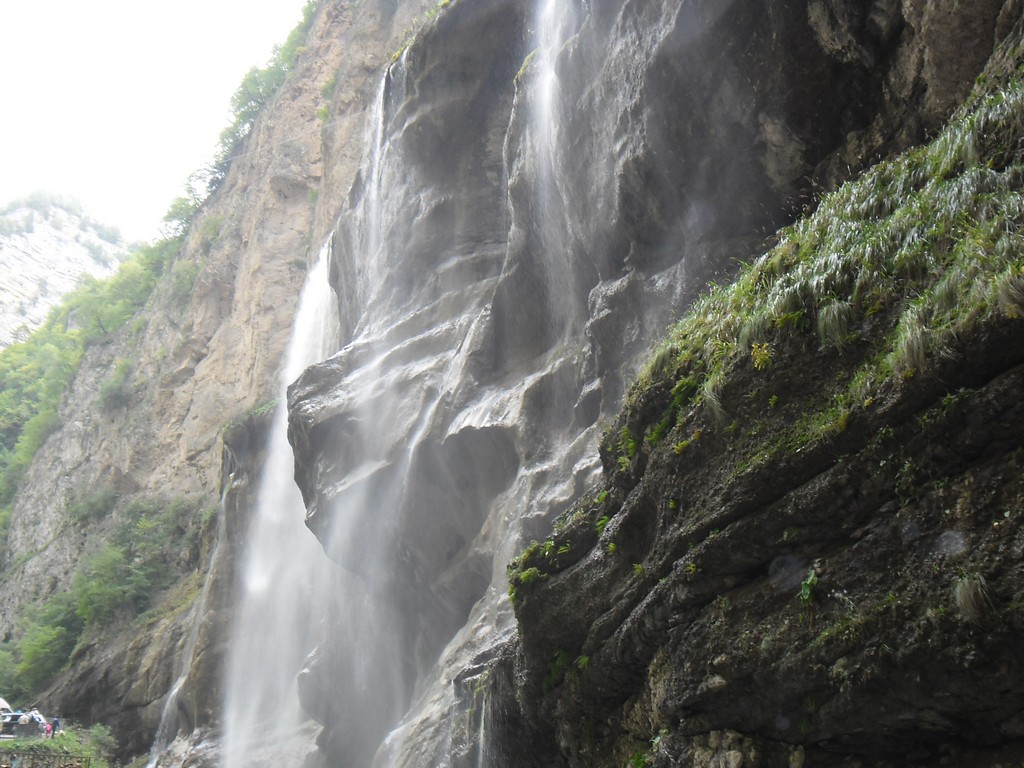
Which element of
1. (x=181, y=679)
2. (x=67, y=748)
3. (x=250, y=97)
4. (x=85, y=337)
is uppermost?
(x=250, y=97)

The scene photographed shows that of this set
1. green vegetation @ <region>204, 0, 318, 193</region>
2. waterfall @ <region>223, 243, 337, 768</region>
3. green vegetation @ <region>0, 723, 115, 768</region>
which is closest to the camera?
green vegetation @ <region>0, 723, 115, 768</region>

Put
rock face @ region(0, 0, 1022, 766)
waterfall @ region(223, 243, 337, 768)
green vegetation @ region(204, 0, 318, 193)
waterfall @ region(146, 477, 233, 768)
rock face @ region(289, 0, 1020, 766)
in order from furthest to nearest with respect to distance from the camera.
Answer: green vegetation @ region(204, 0, 318, 193)
waterfall @ region(146, 477, 233, 768)
waterfall @ region(223, 243, 337, 768)
rock face @ region(289, 0, 1020, 766)
rock face @ region(0, 0, 1022, 766)

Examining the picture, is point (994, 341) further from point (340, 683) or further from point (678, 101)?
point (340, 683)

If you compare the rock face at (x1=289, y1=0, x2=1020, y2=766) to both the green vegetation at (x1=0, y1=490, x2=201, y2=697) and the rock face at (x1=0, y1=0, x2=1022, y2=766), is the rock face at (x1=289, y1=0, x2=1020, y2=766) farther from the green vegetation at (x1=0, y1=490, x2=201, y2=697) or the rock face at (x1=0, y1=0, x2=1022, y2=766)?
the green vegetation at (x1=0, y1=490, x2=201, y2=697)

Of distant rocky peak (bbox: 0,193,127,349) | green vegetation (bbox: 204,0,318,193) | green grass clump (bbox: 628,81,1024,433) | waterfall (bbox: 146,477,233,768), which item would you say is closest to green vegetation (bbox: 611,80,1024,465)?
green grass clump (bbox: 628,81,1024,433)

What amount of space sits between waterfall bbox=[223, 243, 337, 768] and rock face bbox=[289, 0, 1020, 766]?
10.4ft

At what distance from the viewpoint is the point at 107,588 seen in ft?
96.4

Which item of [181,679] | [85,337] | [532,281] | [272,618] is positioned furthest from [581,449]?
[85,337]

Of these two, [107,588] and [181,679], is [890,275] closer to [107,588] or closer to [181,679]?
[181,679]

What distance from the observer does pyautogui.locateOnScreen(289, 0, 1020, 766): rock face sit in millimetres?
9016

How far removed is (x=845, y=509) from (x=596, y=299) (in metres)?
7.72

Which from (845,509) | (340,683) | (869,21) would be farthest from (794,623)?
(340,683)

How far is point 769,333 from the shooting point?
23.6 ft

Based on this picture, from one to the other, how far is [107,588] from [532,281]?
847 inches
